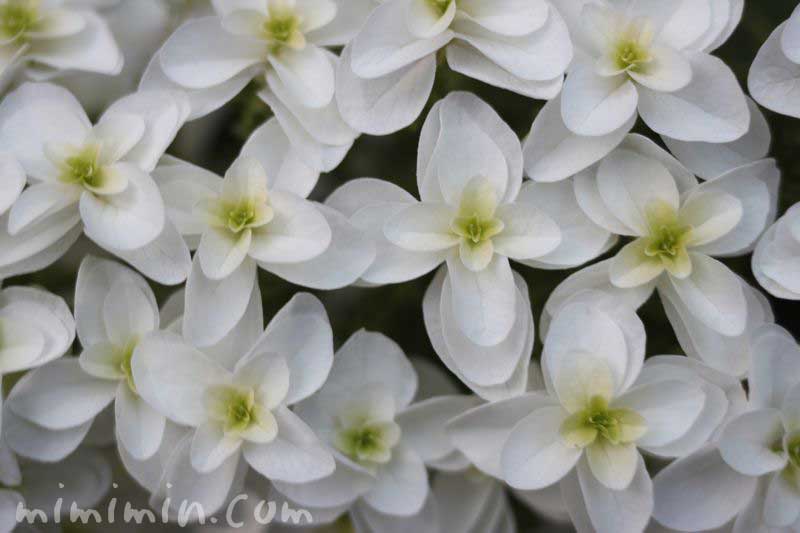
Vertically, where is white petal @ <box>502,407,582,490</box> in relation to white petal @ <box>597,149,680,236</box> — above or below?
below

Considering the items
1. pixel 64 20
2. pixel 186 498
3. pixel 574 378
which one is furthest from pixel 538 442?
pixel 64 20

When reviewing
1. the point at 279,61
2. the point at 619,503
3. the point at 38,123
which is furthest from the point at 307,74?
the point at 619,503

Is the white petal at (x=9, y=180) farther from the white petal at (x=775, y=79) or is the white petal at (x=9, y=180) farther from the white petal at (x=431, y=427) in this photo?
the white petal at (x=775, y=79)

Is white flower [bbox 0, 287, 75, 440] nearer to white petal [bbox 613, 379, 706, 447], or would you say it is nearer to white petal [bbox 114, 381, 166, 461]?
white petal [bbox 114, 381, 166, 461]

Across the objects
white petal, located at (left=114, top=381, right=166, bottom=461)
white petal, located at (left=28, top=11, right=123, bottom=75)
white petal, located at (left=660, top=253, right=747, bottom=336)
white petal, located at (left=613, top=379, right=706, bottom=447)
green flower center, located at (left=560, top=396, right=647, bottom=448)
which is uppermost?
white petal, located at (left=28, top=11, right=123, bottom=75)

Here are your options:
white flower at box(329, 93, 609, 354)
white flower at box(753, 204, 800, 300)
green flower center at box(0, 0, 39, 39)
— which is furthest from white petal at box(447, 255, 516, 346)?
green flower center at box(0, 0, 39, 39)

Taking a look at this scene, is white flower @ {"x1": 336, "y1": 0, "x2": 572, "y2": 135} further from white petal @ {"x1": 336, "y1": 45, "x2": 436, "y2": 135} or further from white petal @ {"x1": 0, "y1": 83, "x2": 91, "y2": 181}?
white petal @ {"x1": 0, "y1": 83, "x2": 91, "y2": 181}

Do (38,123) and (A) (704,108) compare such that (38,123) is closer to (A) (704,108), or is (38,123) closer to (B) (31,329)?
(B) (31,329)

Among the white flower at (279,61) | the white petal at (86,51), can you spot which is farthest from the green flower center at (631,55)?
the white petal at (86,51)
